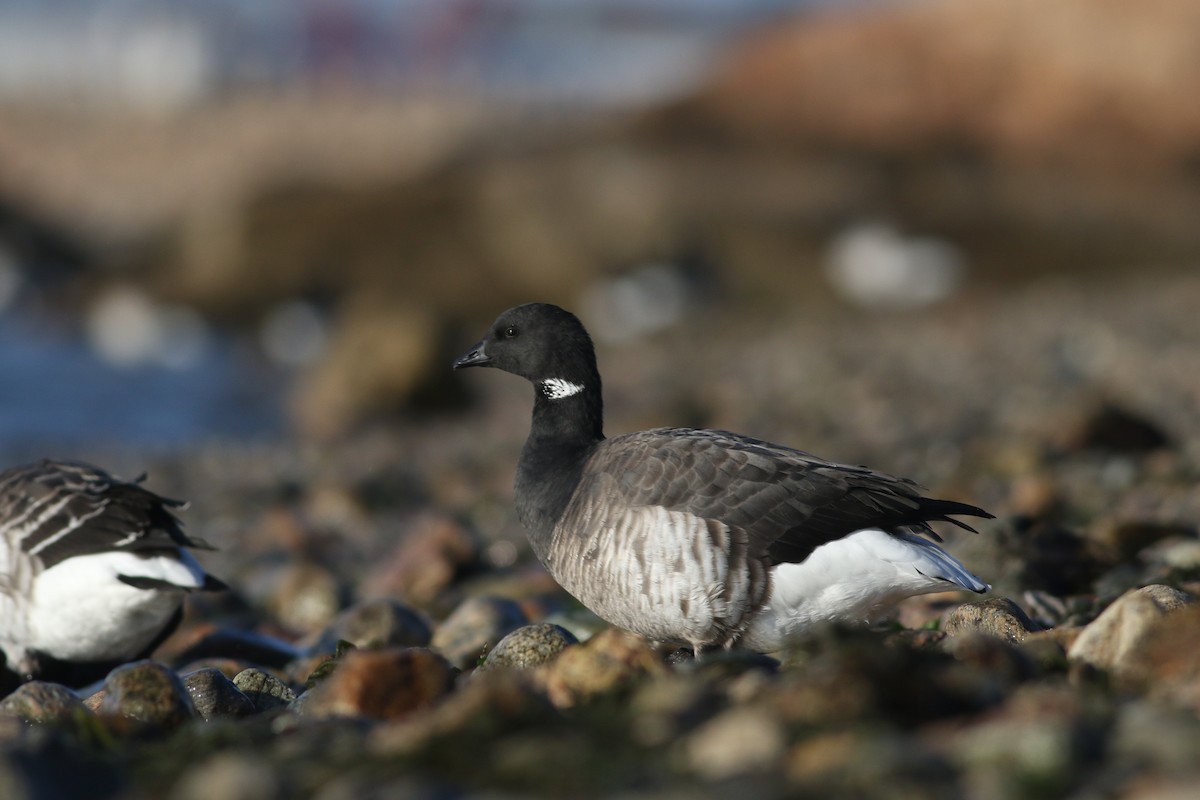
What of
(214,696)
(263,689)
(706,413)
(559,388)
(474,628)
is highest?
(559,388)

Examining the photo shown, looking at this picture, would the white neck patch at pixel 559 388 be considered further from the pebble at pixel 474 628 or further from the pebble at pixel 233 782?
the pebble at pixel 233 782

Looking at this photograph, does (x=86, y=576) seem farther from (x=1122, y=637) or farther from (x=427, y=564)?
(x=1122, y=637)

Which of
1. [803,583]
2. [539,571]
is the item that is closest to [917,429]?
[539,571]

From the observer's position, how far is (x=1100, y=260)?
29016mm

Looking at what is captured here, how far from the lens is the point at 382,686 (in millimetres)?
4715

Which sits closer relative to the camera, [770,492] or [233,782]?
[233,782]

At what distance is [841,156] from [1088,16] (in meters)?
6.47

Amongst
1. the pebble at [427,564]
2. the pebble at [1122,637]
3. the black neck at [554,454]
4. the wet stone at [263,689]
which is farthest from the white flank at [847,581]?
the pebble at [427,564]

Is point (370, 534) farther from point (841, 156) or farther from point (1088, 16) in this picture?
point (1088, 16)

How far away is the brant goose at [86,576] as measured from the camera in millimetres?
6645

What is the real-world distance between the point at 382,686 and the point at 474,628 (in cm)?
218

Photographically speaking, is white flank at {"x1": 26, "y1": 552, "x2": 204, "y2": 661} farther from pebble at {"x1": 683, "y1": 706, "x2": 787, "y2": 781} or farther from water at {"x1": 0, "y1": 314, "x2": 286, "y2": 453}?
water at {"x1": 0, "y1": 314, "x2": 286, "y2": 453}

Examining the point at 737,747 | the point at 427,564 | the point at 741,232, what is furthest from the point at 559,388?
the point at 741,232

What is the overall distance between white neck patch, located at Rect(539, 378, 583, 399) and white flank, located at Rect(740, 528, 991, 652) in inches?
62.8
